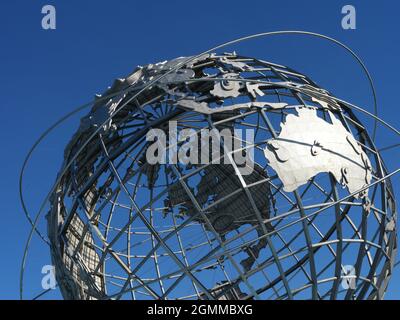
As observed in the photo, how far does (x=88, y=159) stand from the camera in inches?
472

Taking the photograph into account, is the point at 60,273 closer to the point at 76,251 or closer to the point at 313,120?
the point at 76,251

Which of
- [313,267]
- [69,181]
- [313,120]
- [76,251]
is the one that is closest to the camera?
[313,267]

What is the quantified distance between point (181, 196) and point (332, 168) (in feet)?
21.2

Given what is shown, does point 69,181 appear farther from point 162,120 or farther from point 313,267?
point 313,267

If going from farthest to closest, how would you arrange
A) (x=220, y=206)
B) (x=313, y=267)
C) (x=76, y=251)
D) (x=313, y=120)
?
(x=220, y=206), (x=76, y=251), (x=313, y=120), (x=313, y=267)

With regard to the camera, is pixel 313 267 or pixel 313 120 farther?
pixel 313 120

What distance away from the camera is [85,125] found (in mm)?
11898

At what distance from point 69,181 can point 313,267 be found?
5.35 metres
